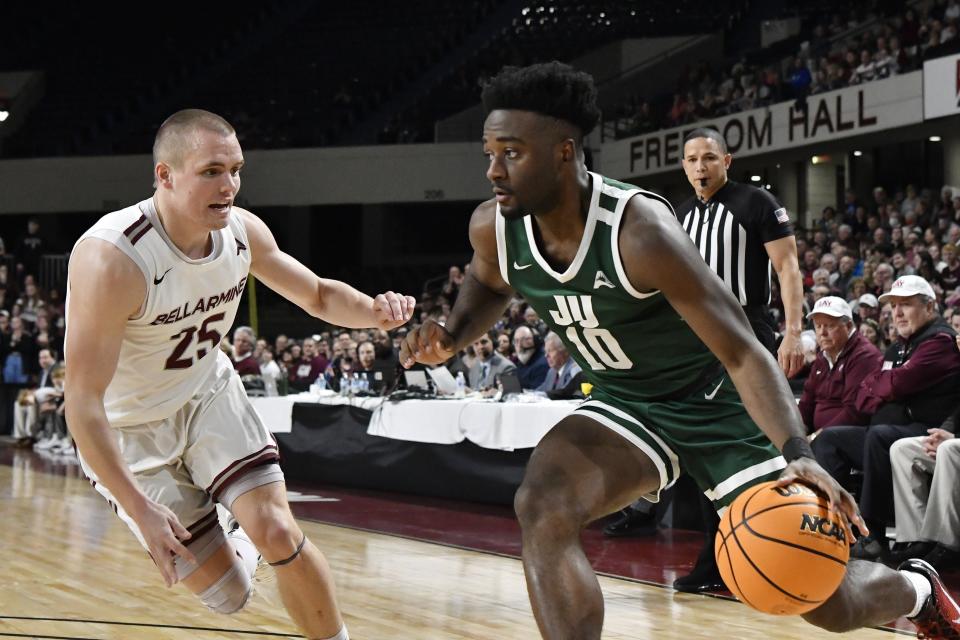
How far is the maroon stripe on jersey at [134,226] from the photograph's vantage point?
3.72 metres

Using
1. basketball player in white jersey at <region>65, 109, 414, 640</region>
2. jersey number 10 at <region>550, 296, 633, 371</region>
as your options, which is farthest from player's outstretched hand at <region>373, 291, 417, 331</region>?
jersey number 10 at <region>550, 296, 633, 371</region>

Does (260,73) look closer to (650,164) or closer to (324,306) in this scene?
(650,164)

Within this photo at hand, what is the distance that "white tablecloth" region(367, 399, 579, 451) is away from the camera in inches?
341

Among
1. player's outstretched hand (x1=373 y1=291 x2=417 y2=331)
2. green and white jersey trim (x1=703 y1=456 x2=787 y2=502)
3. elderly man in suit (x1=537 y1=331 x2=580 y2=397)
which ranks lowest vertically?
green and white jersey trim (x1=703 y1=456 x2=787 y2=502)

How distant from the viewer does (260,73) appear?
97.3ft

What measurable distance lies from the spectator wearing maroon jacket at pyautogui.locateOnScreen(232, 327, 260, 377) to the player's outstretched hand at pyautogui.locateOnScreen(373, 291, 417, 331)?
8533mm

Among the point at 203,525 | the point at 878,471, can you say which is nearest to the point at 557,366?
the point at 878,471

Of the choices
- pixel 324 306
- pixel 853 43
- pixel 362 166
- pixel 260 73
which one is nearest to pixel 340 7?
pixel 260 73

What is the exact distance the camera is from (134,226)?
3756 mm

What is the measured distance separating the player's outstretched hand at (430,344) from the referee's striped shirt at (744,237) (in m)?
2.18

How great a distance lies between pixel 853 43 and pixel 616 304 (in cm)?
1686

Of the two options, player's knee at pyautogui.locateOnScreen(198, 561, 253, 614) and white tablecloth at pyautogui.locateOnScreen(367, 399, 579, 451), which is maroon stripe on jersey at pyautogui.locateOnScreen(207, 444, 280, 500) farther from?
white tablecloth at pyautogui.locateOnScreen(367, 399, 579, 451)

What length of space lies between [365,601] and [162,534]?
260cm

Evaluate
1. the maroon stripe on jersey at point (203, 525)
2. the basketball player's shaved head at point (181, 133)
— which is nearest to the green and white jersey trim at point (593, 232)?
the basketball player's shaved head at point (181, 133)
